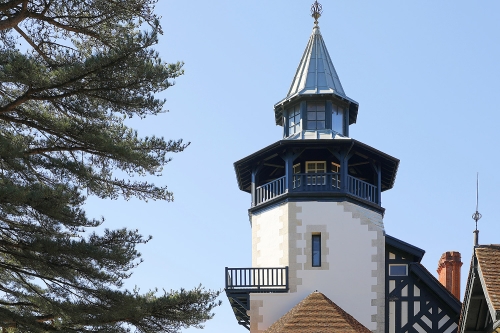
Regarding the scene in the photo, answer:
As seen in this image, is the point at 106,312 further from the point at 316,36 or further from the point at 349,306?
the point at 316,36

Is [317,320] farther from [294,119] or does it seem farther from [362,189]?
[294,119]

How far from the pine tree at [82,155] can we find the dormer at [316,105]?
9978 millimetres

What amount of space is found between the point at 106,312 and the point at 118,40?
5.51m

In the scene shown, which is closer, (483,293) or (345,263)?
(483,293)

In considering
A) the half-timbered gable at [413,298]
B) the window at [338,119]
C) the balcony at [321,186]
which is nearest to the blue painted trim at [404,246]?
the half-timbered gable at [413,298]

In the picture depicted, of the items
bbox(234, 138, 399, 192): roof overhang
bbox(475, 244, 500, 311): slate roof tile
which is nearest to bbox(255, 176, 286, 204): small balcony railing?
bbox(234, 138, 399, 192): roof overhang

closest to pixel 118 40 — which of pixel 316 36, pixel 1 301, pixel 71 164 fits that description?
pixel 71 164

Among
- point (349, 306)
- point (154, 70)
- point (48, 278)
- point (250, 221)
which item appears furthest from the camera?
point (250, 221)

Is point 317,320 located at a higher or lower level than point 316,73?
lower

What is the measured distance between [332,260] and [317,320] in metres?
2.62

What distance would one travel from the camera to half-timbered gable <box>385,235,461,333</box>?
29516mm

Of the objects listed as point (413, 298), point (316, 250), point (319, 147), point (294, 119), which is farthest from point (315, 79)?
point (413, 298)

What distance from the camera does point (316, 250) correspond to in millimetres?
29828

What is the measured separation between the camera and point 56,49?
2225 centimetres
